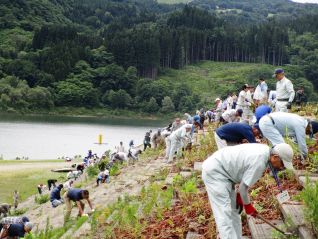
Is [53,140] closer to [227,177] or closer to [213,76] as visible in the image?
[227,177]

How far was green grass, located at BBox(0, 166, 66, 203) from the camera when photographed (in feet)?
67.4

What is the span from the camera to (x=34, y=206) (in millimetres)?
18156

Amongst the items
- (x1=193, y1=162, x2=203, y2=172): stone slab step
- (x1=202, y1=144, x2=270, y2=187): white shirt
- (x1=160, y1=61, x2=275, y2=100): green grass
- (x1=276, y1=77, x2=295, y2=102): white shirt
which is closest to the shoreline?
(x1=160, y1=61, x2=275, y2=100): green grass

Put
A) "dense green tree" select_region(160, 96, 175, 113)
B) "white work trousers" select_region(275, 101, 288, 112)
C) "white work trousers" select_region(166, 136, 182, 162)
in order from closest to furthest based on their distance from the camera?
"white work trousers" select_region(275, 101, 288, 112), "white work trousers" select_region(166, 136, 182, 162), "dense green tree" select_region(160, 96, 175, 113)

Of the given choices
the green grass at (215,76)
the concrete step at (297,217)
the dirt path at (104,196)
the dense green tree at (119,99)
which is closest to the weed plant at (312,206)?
the concrete step at (297,217)

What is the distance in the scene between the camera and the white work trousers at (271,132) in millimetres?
8250

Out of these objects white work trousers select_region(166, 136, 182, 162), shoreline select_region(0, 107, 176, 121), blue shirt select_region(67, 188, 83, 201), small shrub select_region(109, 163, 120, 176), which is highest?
white work trousers select_region(166, 136, 182, 162)

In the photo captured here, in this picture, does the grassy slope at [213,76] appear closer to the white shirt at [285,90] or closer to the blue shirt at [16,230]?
the white shirt at [285,90]

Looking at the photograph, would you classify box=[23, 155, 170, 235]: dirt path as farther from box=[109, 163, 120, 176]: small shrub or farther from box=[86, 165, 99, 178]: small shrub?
box=[86, 165, 99, 178]: small shrub

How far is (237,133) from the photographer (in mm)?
6801

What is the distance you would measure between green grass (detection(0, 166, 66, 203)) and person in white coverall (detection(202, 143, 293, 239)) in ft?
50.8

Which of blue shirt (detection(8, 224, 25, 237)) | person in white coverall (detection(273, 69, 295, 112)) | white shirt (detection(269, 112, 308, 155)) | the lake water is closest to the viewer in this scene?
white shirt (detection(269, 112, 308, 155))

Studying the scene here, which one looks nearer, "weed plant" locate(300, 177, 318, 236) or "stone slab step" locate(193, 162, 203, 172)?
"weed plant" locate(300, 177, 318, 236)

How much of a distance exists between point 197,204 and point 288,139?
2.13 m
